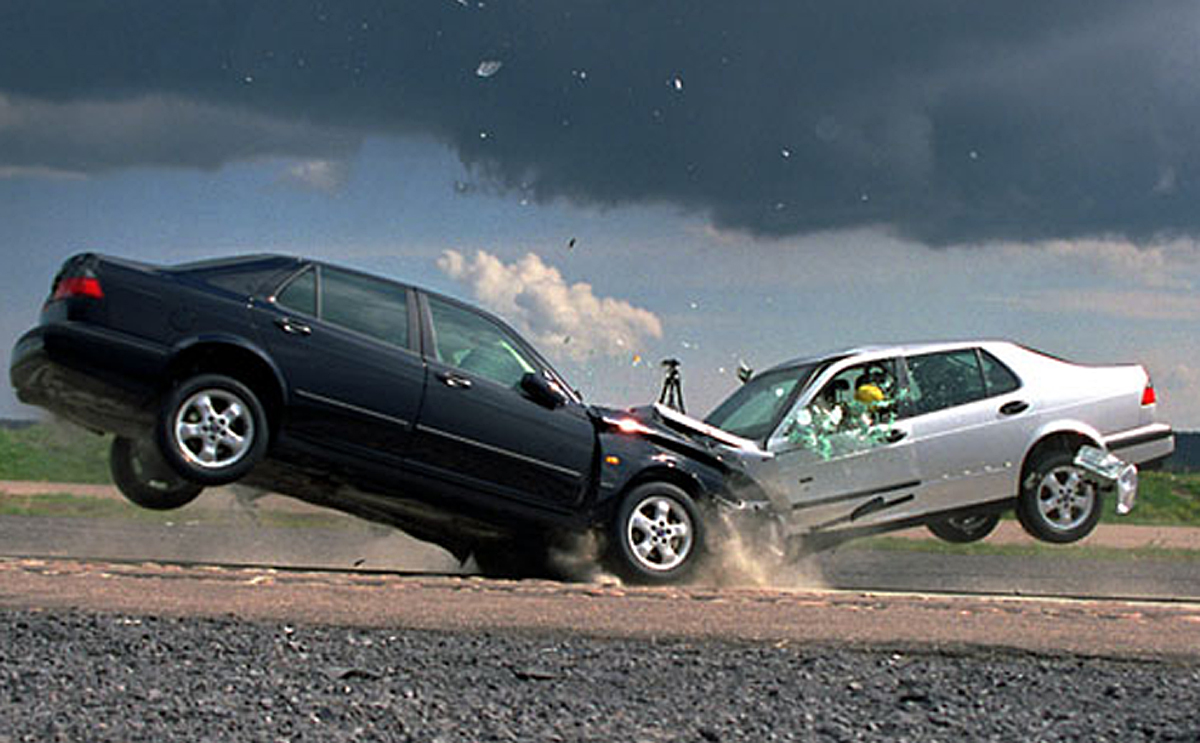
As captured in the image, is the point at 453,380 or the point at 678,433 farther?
the point at 678,433

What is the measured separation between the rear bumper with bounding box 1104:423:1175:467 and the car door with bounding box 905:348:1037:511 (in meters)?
0.85

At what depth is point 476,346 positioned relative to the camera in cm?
923

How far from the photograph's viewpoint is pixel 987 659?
7141mm

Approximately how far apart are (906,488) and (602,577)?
2634 mm

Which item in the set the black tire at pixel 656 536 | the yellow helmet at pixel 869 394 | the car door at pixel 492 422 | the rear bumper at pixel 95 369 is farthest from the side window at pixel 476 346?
the yellow helmet at pixel 869 394

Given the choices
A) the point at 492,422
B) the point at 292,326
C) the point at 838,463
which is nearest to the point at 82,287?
the point at 292,326

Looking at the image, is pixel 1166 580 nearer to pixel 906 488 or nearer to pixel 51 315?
pixel 906 488

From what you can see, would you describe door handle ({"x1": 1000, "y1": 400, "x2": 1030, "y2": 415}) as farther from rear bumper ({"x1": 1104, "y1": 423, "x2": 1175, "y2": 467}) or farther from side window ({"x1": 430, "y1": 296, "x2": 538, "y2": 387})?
side window ({"x1": 430, "y1": 296, "x2": 538, "y2": 387})

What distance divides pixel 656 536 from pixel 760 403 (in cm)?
225

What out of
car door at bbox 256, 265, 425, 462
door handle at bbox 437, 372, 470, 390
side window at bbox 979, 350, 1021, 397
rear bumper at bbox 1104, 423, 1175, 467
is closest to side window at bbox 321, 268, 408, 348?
car door at bbox 256, 265, 425, 462

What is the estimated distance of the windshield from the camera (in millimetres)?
10852

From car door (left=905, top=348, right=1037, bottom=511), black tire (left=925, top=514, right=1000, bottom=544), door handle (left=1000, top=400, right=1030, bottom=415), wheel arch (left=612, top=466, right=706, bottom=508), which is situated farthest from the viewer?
black tire (left=925, top=514, right=1000, bottom=544)

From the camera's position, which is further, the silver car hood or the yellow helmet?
the yellow helmet

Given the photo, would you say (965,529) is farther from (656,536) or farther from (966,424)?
(656,536)
